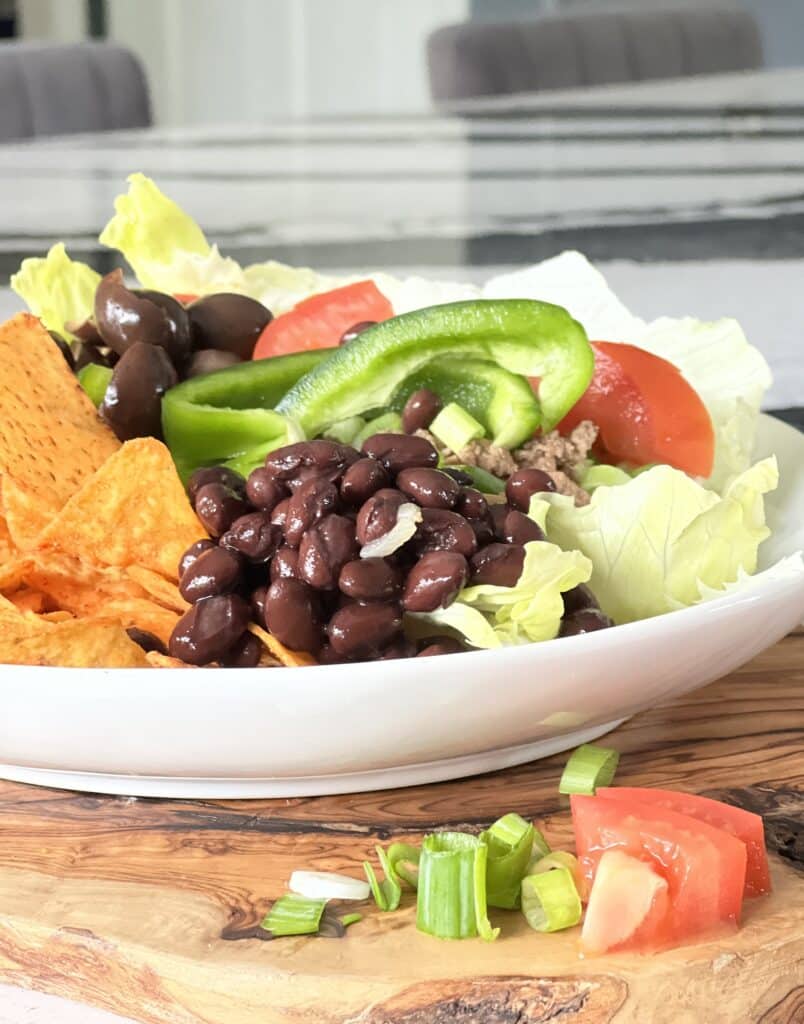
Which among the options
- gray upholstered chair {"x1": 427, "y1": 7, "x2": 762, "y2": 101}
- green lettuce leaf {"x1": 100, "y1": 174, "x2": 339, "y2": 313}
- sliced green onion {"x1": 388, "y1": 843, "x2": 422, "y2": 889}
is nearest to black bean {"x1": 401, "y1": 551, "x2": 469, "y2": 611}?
sliced green onion {"x1": 388, "y1": 843, "x2": 422, "y2": 889}

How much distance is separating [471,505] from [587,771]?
26 cm

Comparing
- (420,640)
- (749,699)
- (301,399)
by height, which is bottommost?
(749,699)

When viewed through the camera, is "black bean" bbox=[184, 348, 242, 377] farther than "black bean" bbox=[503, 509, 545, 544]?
Yes

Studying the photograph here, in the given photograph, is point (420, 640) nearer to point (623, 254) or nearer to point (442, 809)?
point (442, 809)

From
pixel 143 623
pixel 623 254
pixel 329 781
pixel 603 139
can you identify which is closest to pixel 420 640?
pixel 329 781

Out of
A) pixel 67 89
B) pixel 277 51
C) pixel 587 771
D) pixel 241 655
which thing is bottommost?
pixel 277 51

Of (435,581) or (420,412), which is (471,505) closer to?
(435,581)

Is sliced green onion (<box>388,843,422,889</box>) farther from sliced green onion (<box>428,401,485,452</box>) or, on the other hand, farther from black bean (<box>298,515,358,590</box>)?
sliced green onion (<box>428,401,485,452</box>)

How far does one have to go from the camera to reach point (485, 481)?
1.61m

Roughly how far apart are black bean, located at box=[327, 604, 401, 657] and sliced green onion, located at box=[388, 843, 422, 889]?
18 centimetres

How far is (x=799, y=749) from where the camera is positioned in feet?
4.78

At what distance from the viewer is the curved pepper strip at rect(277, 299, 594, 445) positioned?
1.66 meters

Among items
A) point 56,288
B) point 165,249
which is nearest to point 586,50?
point 165,249

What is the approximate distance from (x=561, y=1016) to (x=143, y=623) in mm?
569
